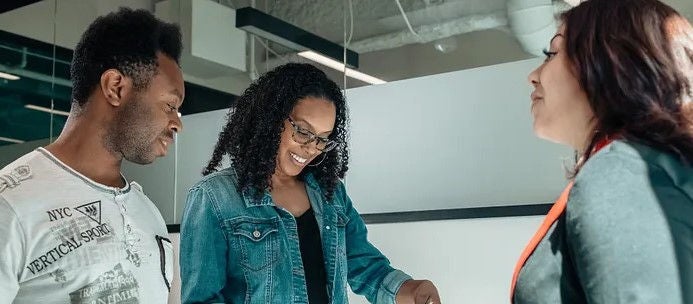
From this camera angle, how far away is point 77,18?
4.18 metres

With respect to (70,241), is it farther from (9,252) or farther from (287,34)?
(287,34)

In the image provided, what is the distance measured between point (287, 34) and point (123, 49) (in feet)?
5.83

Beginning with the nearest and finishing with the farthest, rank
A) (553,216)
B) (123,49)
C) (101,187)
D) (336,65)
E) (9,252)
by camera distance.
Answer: (553,216) < (9,252) < (101,187) < (123,49) < (336,65)

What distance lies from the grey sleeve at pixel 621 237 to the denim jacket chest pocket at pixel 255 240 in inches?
41.6

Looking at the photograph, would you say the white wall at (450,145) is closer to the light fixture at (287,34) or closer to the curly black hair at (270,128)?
Answer: the light fixture at (287,34)

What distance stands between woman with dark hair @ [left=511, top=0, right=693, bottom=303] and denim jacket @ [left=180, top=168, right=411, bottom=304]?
918 millimetres

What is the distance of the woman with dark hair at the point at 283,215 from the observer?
179 centimetres

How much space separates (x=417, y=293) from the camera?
1882 millimetres

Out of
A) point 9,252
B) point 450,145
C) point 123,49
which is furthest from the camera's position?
point 450,145

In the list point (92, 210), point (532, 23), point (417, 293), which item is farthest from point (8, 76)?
point (417, 293)

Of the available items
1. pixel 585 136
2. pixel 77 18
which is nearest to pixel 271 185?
pixel 585 136

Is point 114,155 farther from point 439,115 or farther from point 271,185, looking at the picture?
point 439,115

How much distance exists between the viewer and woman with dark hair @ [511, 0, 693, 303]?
803mm

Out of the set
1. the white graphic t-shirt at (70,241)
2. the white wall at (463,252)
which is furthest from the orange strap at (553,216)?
the white wall at (463,252)
